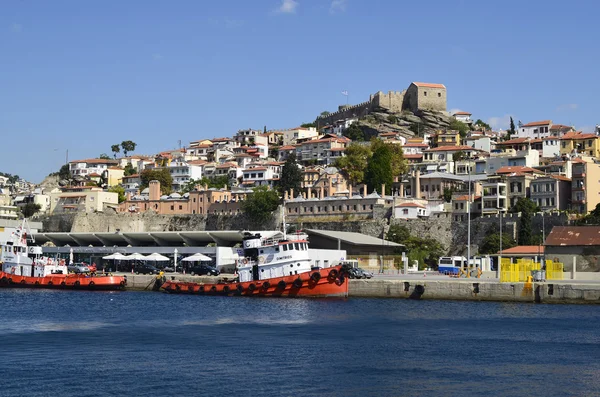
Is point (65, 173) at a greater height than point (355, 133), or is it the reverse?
point (355, 133)

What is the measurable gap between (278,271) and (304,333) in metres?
17.3

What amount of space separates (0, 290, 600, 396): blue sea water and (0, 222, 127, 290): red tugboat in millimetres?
14024

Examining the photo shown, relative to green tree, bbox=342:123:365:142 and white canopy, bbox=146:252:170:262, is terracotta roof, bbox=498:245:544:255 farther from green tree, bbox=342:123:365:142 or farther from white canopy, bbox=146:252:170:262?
green tree, bbox=342:123:365:142

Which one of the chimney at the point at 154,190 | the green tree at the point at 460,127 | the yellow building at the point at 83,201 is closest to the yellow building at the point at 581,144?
the green tree at the point at 460,127

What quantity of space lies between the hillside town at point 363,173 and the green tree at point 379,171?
263mm

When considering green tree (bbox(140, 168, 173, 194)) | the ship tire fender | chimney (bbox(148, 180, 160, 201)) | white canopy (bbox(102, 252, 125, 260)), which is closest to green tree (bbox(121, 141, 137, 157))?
green tree (bbox(140, 168, 173, 194))

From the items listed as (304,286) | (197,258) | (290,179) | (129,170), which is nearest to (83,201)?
(129,170)

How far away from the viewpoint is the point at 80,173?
148 meters

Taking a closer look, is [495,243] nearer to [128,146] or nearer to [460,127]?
[460,127]

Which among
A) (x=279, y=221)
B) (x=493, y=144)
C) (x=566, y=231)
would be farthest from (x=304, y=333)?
(x=493, y=144)

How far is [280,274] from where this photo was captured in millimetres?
55031

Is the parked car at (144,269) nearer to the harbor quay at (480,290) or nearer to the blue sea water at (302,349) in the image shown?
the blue sea water at (302,349)

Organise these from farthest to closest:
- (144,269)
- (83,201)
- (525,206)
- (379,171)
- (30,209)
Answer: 1. (30,209)
2. (83,201)
3. (379,171)
4. (525,206)
5. (144,269)

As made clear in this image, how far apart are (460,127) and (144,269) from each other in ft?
242
